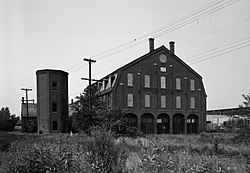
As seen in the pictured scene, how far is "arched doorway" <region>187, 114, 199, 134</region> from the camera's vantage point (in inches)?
2247

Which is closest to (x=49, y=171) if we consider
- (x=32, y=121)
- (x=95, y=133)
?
(x=95, y=133)

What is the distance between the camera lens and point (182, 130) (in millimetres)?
55938

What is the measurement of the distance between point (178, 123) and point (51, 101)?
22.9 metres

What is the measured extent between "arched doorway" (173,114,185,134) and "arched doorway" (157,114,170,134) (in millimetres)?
Answer: 1487

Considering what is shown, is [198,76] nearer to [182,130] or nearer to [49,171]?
[182,130]

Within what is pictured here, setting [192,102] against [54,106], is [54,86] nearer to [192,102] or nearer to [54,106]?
[54,106]

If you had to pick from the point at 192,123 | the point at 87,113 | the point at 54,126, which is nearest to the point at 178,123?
the point at 192,123

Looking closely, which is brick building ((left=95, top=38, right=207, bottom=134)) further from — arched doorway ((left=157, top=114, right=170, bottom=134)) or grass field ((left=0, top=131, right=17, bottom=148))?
grass field ((left=0, top=131, right=17, bottom=148))

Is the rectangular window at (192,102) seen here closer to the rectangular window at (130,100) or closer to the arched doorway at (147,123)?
the arched doorway at (147,123)

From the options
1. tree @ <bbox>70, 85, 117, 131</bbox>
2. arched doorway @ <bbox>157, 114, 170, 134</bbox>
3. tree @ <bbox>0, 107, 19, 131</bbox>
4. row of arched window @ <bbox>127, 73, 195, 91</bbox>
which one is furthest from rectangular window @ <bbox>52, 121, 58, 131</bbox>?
tree @ <bbox>0, 107, 19, 131</bbox>

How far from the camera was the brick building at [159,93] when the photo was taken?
51656 millimetres

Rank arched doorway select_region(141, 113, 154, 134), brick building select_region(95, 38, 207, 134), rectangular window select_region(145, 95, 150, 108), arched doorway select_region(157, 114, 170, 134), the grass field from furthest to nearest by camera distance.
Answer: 1. arched doorway select_region(157, 114, 170, 134)
2. rectangular window select_region(145, 95, 150, 108)
3. arched doorway select_region(141, 113, 154, 134)
4. brick building select_region(95, 38, 207, 134)
5. the grass field

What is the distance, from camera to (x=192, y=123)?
57.6m

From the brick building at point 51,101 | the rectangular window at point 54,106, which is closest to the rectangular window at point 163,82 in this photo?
the brick building at point 51,101
